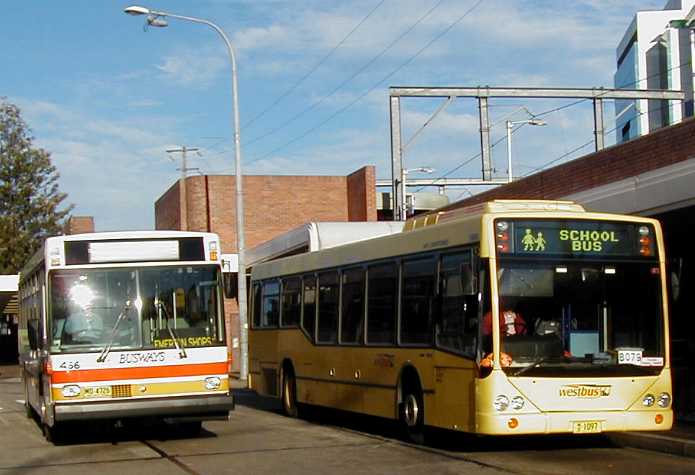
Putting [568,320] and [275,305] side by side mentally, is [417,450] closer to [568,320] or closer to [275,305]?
[568,320]

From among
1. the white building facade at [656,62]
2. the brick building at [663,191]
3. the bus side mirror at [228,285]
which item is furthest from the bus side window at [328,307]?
the white building facade at [656,62]

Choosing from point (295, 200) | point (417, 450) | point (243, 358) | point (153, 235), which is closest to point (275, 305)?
point (153, 235)

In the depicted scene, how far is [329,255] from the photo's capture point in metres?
17.8

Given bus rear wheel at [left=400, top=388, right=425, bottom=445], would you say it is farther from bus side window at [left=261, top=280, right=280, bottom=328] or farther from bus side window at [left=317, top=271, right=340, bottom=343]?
bus side window at [left=261, top=280, right=280, bottom=328]

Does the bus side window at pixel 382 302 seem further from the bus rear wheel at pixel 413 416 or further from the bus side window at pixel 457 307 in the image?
the bus side window at pixel 457 307

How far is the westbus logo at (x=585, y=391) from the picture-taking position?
1214 cm

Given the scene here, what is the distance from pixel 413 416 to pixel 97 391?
415cm

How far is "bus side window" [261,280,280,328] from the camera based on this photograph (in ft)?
67.3

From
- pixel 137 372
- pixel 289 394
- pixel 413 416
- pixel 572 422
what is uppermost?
pixel 137 372

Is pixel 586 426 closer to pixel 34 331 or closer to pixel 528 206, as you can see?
pixel 528 206

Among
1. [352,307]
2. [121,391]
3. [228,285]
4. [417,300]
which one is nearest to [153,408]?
[121,391]

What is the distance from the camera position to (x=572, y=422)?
1216cm

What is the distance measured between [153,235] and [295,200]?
37.7 m

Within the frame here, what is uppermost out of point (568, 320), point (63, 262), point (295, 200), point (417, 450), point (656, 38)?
point (656, 38)
